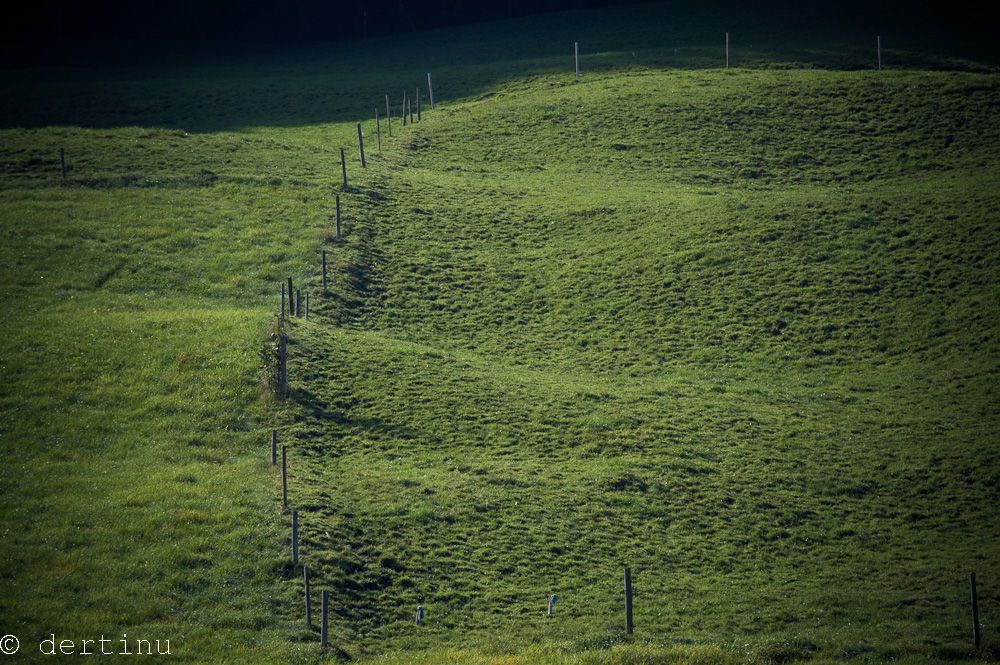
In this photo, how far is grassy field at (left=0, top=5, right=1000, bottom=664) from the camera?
18047 mm

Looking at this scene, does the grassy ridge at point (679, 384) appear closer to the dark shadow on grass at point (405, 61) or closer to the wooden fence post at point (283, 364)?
the wooden fence post at point (283, 364)

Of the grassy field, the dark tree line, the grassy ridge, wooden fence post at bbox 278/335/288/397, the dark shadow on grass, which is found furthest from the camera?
the dark tree line

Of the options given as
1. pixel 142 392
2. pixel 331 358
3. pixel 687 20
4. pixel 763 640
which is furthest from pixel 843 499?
pixel 687 20

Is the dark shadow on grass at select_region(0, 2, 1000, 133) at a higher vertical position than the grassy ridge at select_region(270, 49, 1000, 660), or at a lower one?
higher

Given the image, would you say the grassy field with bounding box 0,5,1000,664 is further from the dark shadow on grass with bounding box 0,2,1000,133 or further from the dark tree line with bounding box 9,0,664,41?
the dark tree line with bounding box 9,0,664,41

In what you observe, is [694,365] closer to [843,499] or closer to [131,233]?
[843,499]

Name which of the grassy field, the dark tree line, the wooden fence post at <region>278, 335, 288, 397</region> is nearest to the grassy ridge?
the grassy field

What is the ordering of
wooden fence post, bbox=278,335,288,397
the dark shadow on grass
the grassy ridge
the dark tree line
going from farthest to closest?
the dark tree line < the dark shadow on grass < wooden fence post, bbox=278,335,288,397 < the grassy ridge

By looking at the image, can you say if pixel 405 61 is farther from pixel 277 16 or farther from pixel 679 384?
pixel 679 384

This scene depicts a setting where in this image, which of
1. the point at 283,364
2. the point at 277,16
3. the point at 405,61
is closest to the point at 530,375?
the point at 283,364

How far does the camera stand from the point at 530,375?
29.3 meters

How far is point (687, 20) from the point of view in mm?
70688

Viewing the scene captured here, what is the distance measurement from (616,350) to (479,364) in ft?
17.0

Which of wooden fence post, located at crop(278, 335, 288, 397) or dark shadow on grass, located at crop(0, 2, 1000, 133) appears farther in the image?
dark shadow on grass, located at crop(0, 2, 1000, 133)
